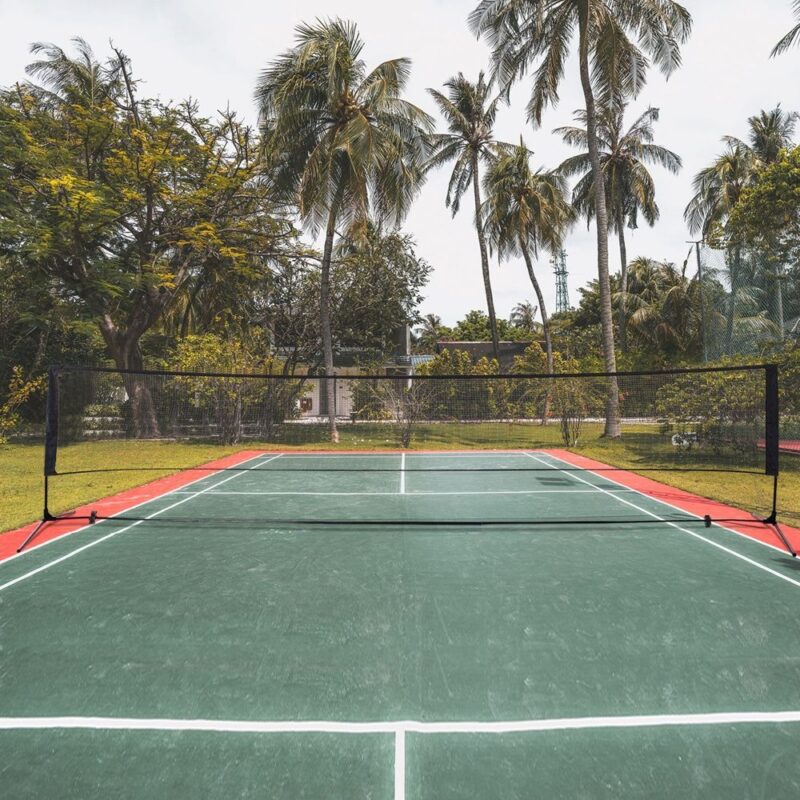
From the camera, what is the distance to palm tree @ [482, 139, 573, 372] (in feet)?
76.6

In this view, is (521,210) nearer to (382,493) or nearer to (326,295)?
(326,295)

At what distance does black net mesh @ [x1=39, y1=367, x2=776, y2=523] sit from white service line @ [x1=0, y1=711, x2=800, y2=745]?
4.37 meters

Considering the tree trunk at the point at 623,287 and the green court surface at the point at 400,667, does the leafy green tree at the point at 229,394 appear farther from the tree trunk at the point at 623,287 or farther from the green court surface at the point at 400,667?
the tree trunk at the point at 623,287

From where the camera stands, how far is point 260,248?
68.4 ft

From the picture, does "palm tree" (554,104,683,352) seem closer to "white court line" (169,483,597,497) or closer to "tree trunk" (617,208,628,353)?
"tree trunk" (617,208,628,353)

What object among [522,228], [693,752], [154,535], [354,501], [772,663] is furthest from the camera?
[522,228]

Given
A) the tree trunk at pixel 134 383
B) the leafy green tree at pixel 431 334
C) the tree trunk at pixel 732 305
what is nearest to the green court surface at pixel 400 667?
the tree trunk at pixel 134 383

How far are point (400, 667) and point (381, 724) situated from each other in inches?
23.0

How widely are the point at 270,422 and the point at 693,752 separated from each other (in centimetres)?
1589

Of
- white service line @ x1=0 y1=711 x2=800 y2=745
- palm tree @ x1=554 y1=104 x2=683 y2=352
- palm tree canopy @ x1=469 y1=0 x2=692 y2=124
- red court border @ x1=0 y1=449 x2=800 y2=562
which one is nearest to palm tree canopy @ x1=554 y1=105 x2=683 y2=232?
palm tree @ x1=554 y1=104 x2=683 y2=352

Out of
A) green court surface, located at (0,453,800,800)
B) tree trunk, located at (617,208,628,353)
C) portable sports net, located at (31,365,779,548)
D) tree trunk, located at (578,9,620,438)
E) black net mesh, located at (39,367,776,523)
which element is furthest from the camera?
tree trunk, located at (617,208,628,353)

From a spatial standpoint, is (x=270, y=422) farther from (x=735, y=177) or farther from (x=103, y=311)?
(x=735, y=177)

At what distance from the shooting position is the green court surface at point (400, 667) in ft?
7.81

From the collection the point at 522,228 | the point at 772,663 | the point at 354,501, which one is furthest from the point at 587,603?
the point at 522,228
